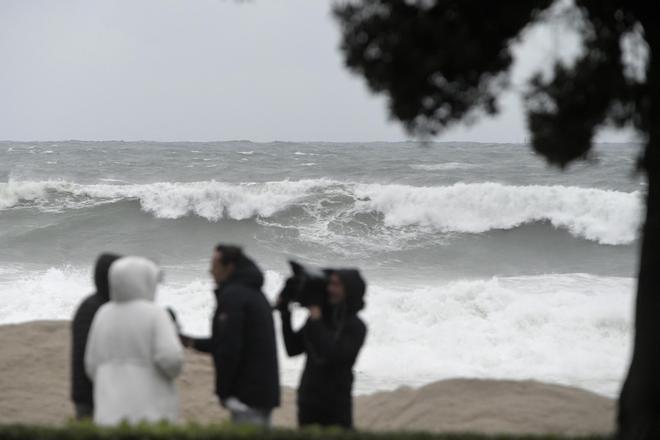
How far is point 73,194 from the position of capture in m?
31.9

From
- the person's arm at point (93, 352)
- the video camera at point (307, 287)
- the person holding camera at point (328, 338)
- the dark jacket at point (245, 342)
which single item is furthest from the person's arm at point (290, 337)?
the person's arm at point (93, 352)

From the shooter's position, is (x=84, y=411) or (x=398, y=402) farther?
(x=398, y=402)

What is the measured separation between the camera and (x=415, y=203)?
28203 mm

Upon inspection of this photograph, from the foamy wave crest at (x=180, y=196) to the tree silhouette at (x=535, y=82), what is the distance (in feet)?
72.9

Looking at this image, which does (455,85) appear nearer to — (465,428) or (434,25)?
(434,25)

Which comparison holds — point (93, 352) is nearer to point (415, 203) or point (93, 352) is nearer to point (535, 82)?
point (535, 82)

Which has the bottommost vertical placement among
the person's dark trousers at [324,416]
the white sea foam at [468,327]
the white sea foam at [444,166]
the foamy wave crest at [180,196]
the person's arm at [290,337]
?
the white sea foam at [468,327]

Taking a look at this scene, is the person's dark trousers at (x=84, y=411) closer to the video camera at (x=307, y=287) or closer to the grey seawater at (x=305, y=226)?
the video camera at (x=307, y=287)

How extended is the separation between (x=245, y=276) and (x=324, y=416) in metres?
1.04

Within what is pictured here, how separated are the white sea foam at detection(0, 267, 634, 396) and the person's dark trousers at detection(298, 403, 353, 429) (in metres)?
4.95

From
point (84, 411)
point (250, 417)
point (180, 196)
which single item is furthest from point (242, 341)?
point (180, 196)

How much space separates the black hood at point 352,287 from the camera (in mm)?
5359

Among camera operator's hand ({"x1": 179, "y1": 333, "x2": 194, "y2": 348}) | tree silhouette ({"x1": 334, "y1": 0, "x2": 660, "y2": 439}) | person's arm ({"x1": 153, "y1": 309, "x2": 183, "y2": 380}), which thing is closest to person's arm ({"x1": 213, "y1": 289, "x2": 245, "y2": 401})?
person's arm ({"x1": 153, "y1": 309, "x2": 183, "y2": 380})

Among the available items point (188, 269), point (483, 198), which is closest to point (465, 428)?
point (188, 269)
